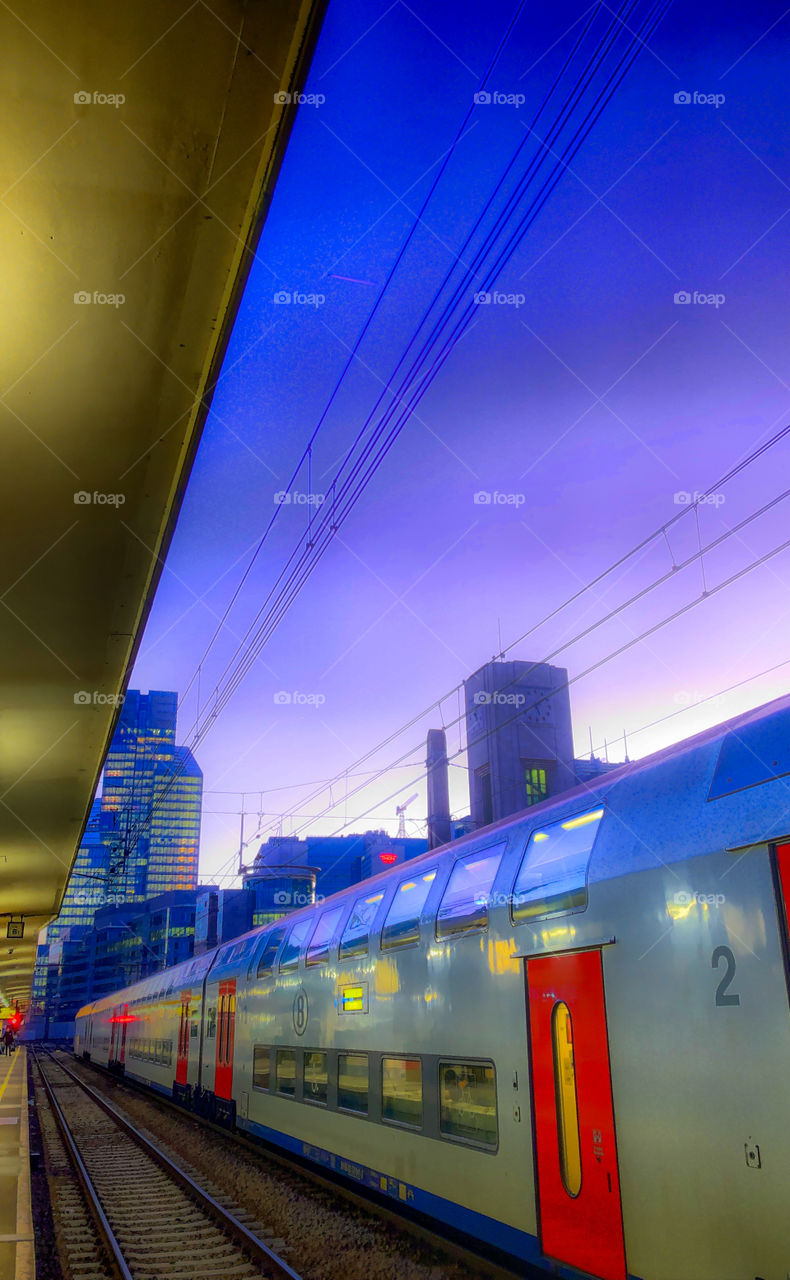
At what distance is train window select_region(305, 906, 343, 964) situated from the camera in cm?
1110

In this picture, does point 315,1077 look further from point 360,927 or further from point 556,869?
point 556,869

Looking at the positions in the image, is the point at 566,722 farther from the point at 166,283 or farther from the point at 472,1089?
the point at 166,283

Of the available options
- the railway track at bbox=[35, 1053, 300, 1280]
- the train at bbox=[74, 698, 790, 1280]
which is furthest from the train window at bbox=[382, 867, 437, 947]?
the railway track at bbox=[35, 1053, 300, 1280]

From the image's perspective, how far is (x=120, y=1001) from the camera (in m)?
35.4

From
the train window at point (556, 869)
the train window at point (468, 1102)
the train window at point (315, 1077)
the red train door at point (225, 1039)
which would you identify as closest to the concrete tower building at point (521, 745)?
the red train door at point (225, 1039)

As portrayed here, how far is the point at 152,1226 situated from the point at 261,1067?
144 inches

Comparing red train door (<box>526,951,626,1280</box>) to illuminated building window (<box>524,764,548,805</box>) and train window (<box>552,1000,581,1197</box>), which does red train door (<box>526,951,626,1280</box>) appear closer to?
train window (<box>552,1000,581,1197</box>)

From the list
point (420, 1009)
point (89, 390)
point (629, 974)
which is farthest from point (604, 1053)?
point (89, 390)

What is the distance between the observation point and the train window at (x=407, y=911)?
8758 mm

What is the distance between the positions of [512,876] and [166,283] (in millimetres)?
4976

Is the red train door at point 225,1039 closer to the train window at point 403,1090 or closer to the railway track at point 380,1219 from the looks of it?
the railway track at point 380,1219

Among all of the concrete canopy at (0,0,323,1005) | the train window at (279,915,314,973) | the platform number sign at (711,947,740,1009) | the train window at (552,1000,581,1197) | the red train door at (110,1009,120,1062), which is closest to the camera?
the concrete canopy at (0,0,323,1005)

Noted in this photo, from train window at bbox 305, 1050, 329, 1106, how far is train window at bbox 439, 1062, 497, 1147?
347 cm

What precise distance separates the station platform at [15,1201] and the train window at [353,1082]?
3315 millimetres
